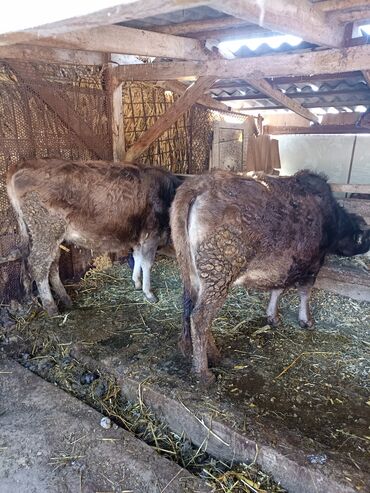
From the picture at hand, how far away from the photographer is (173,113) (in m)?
Result: 5.54

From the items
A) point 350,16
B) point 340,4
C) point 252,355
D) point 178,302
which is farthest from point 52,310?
point 350,16

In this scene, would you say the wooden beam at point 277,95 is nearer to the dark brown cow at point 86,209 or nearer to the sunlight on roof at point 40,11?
the dark brown cow at point 86,209

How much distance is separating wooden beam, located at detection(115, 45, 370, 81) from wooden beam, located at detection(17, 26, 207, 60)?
10.2 inches

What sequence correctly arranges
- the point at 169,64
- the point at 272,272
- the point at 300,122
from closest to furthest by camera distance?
1. the point at 272,272
2. the point at 169,64
3. the point at 300,122

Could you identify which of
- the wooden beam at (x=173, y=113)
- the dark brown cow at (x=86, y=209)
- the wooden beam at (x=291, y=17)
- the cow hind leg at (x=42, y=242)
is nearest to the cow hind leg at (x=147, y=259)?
the dark brown cow at (x=86, y=209)

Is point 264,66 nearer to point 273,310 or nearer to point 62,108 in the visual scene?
point 62,108

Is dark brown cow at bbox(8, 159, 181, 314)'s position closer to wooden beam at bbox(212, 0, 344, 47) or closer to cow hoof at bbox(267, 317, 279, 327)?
cow hoof at bbox(267, 317, 279, 327)

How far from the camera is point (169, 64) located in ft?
17.3

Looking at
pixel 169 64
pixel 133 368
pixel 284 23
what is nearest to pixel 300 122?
pixel 169 64

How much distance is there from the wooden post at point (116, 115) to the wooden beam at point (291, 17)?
3384mm

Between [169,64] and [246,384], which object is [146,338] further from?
[169,64]

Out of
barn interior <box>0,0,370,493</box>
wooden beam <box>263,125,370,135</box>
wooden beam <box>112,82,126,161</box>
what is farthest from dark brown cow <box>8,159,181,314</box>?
wooden beam <box>263,125,370,135</box>

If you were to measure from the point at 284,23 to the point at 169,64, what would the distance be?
301 cm

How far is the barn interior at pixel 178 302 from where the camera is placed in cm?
265
